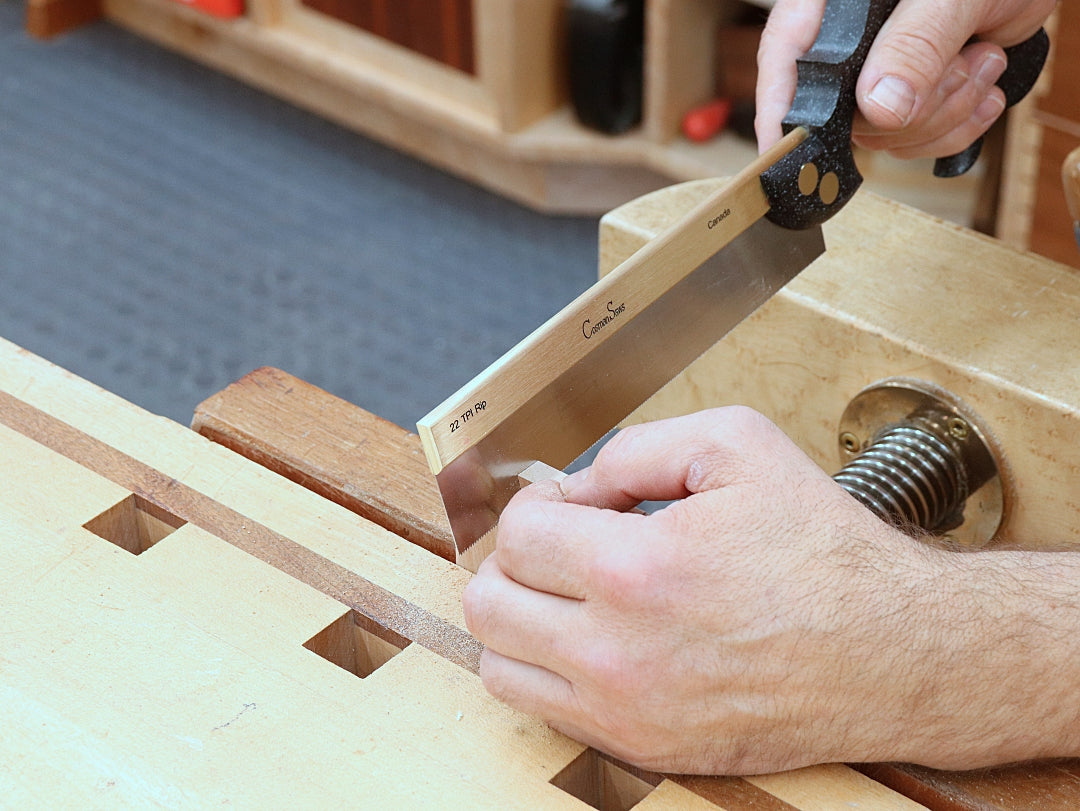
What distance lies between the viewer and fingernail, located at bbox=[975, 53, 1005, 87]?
3.38 ft

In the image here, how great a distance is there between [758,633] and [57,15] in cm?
332

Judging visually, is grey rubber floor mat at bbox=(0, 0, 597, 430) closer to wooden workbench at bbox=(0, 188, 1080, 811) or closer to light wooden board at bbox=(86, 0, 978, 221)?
light wooden board at bbox=(86, 0, 978, 221)

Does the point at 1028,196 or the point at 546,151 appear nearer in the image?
the point at 1028,196

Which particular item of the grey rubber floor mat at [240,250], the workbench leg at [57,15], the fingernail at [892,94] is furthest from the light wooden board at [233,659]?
the workbench leg at [57,15]

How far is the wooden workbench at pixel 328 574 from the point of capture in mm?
625

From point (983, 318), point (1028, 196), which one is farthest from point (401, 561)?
point (1028, 196)

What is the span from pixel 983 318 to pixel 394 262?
1807 mm

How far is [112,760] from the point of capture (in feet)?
2.03

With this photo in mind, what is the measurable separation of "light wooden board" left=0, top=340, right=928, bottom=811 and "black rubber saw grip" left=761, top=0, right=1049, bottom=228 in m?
0.35

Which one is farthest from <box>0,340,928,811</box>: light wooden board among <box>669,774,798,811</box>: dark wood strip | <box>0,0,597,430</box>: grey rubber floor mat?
<box>0,0,597,430</box>: grey rubber floor mat

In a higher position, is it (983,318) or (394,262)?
(983,318)

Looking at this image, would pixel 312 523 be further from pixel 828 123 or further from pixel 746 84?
pixel 746 84

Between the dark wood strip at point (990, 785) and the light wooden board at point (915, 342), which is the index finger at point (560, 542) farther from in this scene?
the light wooden board at point (915, 342)

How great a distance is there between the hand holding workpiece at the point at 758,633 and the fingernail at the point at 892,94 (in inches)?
14.5
